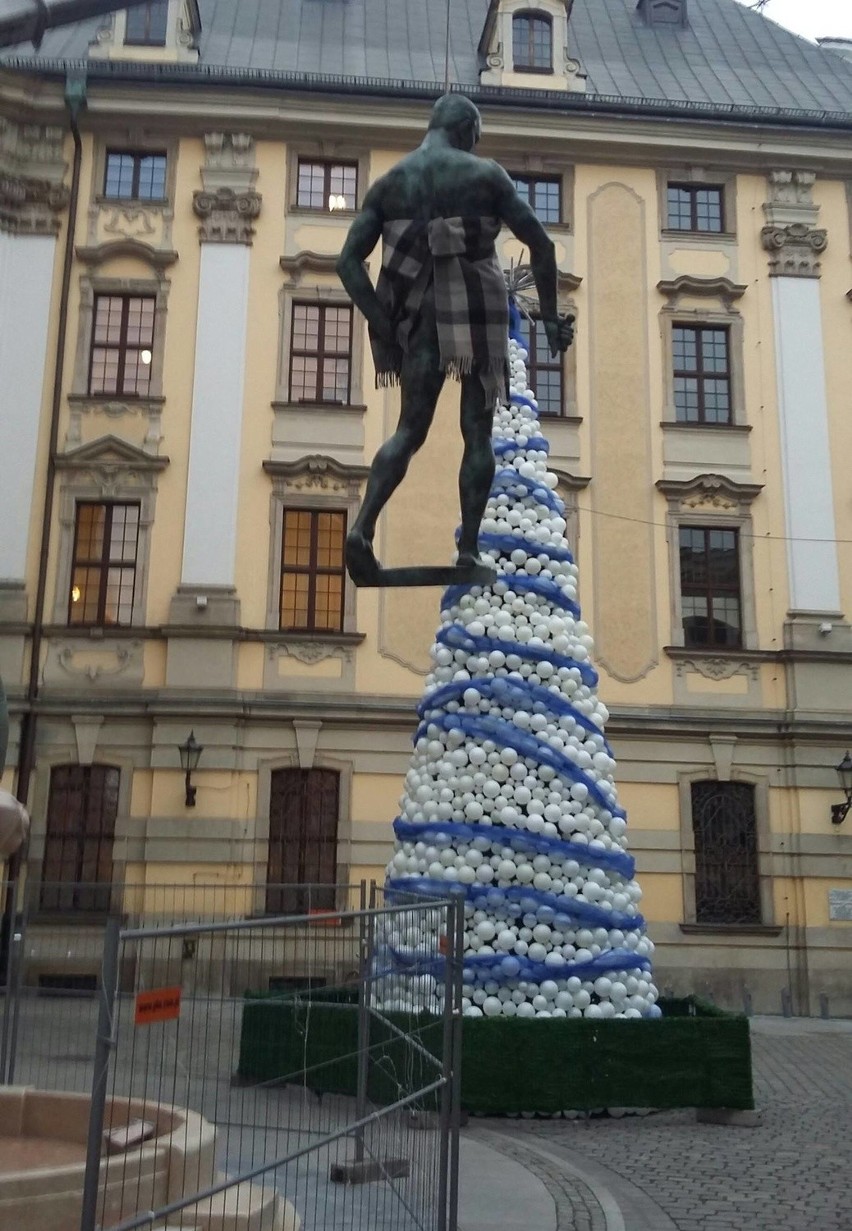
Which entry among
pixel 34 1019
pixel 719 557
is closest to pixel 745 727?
pixel 719 557

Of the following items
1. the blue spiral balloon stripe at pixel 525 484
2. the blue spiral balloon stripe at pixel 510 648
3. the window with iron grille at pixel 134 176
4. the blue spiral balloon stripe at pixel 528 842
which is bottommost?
the blue spiral balloon stripe at pixel 528 842

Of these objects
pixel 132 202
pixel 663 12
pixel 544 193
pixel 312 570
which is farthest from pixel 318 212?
pixel 663 12

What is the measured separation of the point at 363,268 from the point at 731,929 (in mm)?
14465

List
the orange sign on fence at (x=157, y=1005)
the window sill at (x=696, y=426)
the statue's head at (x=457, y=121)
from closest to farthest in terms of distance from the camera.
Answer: the orange sign on fence at (x=157, y=1005) < the statue's head at (x=457, y=121) < the window sill at (x=696, y=426)

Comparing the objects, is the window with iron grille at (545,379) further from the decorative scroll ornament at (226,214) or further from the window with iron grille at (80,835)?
the window with iron grille at (80,835)

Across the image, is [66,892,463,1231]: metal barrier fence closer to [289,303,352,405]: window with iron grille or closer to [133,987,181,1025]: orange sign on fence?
[133,987,181,1025]: orange sign on fence

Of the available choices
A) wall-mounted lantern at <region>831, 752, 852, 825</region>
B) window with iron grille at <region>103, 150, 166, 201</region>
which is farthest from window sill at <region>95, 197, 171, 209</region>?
wall-mounted lantern at <region>831, 752, 852, 825</region>

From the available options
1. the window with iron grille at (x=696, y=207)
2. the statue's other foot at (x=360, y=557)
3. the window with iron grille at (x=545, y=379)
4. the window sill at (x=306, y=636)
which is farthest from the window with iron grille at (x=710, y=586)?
the statue's other foot at (x=360, y=557)

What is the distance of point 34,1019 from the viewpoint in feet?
32.5

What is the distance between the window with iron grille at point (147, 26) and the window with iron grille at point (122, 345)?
15.7ft

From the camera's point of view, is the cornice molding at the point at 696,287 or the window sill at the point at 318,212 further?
the cornice molding at the point at 696,287

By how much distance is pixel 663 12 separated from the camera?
25047mm

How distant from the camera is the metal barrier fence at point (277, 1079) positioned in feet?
13.0

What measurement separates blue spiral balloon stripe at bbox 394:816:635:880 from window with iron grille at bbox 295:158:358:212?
44.4ft
